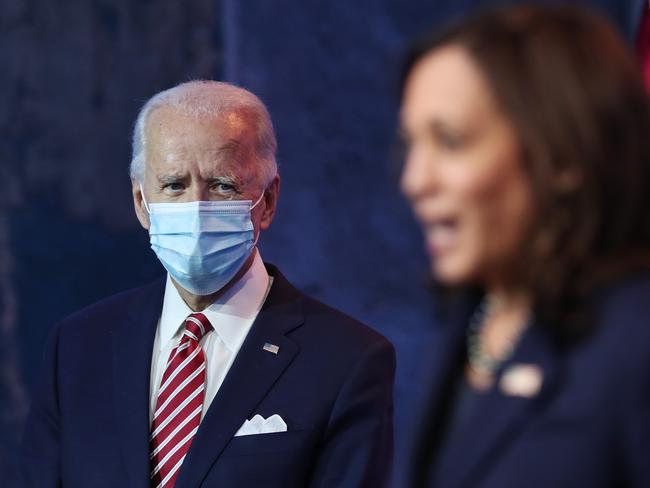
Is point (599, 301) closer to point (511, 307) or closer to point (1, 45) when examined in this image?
point (511, 307)

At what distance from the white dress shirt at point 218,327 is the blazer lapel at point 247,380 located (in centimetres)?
3

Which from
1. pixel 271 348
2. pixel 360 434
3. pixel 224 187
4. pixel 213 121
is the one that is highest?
pixel 213 121

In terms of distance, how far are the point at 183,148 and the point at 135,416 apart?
0.61 m

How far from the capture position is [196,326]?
8.09ft

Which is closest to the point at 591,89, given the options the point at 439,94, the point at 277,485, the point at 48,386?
the point at 439,94

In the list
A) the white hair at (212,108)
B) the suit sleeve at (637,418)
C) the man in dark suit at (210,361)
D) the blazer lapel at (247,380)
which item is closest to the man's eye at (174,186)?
the man in dark suit at (210,361)

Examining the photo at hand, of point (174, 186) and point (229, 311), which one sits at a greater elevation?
point (174, 186)

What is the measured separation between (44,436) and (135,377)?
0.94 ft

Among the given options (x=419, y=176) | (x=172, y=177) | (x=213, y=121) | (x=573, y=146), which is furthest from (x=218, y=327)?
(x=573, y=146)

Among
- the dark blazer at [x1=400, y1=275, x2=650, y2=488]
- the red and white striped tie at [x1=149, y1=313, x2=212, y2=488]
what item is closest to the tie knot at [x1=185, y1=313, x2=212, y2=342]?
the red and white striped tie at [x1=149, y1=313, x2=212, y2=488]

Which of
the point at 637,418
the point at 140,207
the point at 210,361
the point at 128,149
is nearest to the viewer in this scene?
the point at 637,418

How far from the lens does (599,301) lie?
1317mm

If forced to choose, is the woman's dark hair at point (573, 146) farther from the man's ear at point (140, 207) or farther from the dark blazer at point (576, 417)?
the man's ear at point (140, 207)

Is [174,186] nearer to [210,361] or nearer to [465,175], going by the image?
[210,361]
